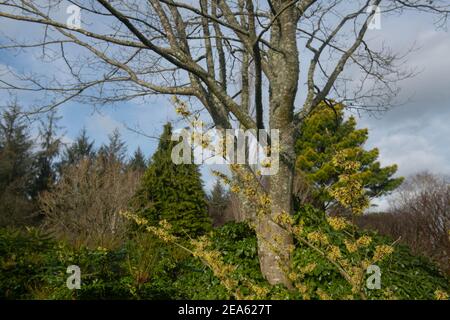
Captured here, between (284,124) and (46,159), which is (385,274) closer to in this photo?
(284,124)

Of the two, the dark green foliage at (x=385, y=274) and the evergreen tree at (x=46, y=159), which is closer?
the dark green foliage at (x=385, y=274)

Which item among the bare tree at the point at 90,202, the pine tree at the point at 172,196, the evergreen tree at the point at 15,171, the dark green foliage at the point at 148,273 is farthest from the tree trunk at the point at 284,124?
the evergreen tree at the point at 15,171

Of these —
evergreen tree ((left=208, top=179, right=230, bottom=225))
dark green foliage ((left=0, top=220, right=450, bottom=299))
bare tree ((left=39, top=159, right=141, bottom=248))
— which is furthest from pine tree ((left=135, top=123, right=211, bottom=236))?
evergreen tree ((left=208, top=179, right=230, bottom=225))

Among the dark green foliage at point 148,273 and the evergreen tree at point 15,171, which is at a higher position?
the evergreen tree at point 15,171

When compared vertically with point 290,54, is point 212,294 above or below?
below

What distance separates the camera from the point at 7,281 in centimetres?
457

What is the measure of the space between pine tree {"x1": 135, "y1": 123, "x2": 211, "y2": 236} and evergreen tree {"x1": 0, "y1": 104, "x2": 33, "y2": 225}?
863cm

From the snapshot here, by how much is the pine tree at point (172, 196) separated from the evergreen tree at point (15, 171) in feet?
28.3

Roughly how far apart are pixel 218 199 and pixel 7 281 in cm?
2223

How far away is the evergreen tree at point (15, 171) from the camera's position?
17344mm

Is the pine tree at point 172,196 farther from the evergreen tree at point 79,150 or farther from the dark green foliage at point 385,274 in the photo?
the evergreen tree at point 79,150

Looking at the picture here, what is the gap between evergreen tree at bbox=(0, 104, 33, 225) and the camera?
17344mm
